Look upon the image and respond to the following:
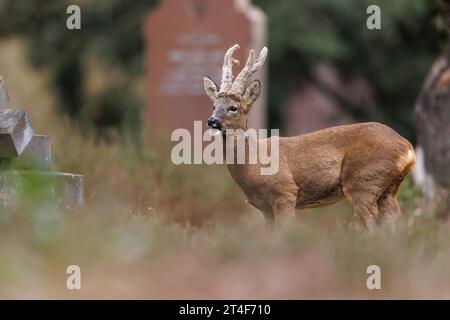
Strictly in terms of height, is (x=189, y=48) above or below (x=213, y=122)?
above

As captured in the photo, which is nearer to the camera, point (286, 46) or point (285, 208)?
point (285, 208)

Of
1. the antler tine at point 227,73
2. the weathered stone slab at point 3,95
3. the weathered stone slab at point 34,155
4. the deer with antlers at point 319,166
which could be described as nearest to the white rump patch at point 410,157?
the deer with antlers at point 319,166

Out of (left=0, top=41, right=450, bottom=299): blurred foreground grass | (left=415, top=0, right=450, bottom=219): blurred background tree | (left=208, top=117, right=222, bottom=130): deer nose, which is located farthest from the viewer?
(left=415, top=0, right=450, bottom=219): blurred background tree

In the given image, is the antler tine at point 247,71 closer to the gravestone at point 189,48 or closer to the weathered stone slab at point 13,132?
the weathered stone slab at point 13,132

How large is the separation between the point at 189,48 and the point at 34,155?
709 centimetres

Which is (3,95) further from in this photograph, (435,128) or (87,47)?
(87,47)

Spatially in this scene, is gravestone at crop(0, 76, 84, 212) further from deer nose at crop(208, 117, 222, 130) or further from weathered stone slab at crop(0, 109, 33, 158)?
deer nose at crop(208, 117, 222, 130)

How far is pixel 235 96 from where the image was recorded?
667cm

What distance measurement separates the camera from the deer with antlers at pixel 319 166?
6.69 m

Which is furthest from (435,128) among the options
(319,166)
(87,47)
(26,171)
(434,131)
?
(87,47)

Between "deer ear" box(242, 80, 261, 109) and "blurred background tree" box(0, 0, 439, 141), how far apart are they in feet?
36.5

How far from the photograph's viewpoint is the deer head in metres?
6.60

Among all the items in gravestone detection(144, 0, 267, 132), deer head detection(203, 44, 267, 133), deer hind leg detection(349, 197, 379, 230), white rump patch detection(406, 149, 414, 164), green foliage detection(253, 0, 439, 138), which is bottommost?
deer hind leg detection(349, 197, 379, 230)

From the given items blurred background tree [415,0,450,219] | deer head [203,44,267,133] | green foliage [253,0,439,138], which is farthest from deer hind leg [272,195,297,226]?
green foliage [253,0,439,138]
